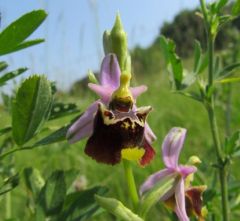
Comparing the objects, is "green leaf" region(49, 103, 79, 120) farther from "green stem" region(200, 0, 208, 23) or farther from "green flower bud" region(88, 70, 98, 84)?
Result: "green stem" region(200, 0, 208, 23)

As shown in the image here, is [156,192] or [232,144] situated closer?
[156,192]

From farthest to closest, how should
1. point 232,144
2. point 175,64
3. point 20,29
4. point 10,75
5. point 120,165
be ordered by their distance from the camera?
point 120,165 < point 175,64 < point 232,144 < point 10,75 < point 20,29

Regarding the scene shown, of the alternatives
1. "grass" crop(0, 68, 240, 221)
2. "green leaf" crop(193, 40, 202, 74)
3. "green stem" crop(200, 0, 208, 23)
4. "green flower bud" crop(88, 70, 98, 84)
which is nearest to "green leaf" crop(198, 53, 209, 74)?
"green leaf" crop(193, 40, 202, 74)

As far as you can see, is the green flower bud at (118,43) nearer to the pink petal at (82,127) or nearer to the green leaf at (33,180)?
the pink petal at (82,127)

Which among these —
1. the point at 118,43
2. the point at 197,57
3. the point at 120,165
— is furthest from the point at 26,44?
the point at 120,165

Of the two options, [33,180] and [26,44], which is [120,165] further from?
[26,44]

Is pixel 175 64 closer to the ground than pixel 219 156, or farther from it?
farther from it

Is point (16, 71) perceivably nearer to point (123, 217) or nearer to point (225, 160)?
point (123, 217)
